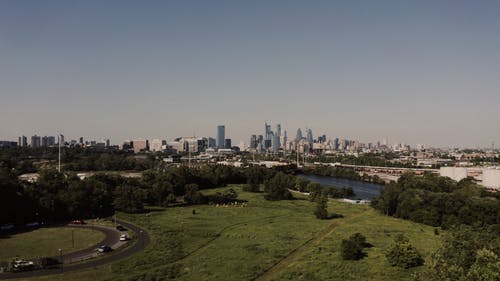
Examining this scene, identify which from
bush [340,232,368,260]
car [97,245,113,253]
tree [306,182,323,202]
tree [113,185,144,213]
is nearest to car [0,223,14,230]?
tree [113,185,144,213]

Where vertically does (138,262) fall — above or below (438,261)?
below

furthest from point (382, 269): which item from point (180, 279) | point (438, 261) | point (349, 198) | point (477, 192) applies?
point (349, 198)

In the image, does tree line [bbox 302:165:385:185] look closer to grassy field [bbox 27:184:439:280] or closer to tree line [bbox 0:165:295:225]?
tree line [bbox 0:165:295:225]

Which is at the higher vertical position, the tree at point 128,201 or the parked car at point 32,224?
the tree at point 128,201

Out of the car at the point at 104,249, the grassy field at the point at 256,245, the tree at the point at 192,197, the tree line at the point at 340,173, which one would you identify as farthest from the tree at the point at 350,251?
the tree line at the point at 340,173

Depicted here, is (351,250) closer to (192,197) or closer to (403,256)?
(403,256)

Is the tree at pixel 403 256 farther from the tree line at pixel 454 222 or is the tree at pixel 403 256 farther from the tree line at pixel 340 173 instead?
the tree line at pixel 340 173

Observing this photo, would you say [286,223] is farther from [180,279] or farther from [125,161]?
[125,161]
